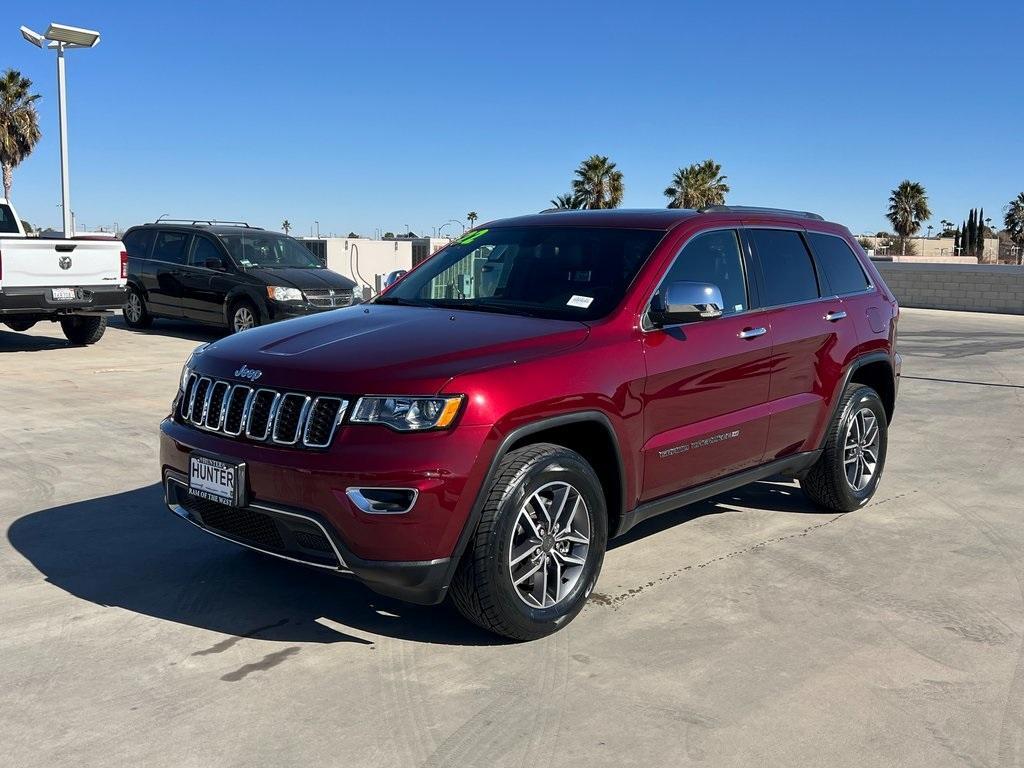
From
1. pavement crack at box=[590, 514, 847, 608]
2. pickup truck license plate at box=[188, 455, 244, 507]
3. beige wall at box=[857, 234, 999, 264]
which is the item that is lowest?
pavement crack at box=[590, 514, 847, 608]

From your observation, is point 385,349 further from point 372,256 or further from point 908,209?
point 908,209

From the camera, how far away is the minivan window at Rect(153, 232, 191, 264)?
16.2 meters

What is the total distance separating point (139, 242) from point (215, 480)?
14077 millimetres

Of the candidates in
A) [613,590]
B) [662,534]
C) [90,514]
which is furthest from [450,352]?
[90,514]

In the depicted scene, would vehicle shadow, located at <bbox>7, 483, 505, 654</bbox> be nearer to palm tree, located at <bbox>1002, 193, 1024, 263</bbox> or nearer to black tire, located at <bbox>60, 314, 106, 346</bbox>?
black tire, located at <bbox>60, 314, 106, 346</bbox>

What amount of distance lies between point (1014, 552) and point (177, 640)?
4.35 meters

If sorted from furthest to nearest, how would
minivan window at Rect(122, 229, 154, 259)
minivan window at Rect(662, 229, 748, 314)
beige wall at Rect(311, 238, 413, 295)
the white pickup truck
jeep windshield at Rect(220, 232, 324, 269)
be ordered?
beige wall at Rect(311, 238, 413, 295)
minivan window at Rect(122, 229, 154, 259)
jeep windshield at Rect(220, 232, 324, 269)
the white pickup truck
minivan window at Rect(662, 229, 748, 314)

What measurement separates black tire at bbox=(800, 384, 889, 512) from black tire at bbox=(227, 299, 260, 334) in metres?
10.3

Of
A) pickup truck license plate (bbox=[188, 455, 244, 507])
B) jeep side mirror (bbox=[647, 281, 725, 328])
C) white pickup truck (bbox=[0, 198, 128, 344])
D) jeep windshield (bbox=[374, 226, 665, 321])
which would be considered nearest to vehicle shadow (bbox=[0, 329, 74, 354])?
white pickup truck (bbox=[0, 198, 128, 344])

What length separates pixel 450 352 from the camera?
4.08m

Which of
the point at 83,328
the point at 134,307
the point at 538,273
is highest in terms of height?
the point at 538,273

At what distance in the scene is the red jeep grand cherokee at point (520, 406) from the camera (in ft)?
12.6

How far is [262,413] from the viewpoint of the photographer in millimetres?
4102

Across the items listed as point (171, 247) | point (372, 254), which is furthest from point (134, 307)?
point (372, 254)
